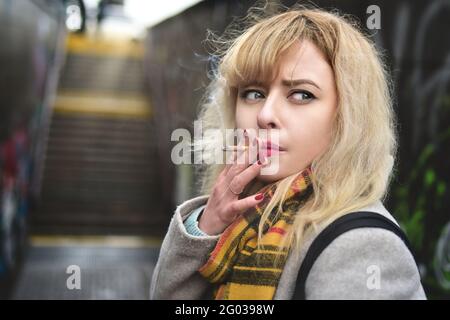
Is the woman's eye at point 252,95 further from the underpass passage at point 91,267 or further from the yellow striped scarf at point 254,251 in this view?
the underpass passage at point 91,267

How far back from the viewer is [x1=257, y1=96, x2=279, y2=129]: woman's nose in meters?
1.12

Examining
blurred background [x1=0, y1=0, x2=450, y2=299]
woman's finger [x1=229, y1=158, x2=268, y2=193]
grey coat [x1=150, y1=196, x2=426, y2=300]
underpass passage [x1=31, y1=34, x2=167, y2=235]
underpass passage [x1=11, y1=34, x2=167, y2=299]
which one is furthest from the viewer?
Answer: underpass passage [x1=31, y1=34, x2=167, y2=235]

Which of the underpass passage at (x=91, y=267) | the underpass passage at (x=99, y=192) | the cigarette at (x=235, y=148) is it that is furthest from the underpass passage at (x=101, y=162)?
the cigarette at (x=235, y=148)

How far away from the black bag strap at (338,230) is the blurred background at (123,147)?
28.2 inches

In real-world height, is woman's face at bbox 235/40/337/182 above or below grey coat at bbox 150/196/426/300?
above

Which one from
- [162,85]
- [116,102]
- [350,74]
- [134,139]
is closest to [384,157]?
[350,74]

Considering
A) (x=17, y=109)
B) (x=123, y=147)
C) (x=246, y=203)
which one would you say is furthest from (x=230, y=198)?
(x=123, y=147)

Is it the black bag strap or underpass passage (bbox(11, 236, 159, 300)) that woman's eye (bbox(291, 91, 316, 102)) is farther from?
underpass passage (bbox(11, 236, 159, 300))

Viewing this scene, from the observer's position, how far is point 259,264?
1125 millimetres

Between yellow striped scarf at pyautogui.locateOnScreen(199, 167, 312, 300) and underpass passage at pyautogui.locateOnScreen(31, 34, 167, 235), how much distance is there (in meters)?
5.21

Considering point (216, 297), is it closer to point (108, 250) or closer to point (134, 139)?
point (108, 250)

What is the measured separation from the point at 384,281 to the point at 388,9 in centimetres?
263

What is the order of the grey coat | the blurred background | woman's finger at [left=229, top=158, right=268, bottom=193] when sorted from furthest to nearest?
the blurred background, woman's finger at [left=229, top=158, right=268, bottom=193], the grey coat

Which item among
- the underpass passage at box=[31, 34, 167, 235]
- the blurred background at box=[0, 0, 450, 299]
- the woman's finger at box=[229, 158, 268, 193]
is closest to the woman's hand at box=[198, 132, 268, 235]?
the woman's finger at box=[229, 158, 268, 193]
